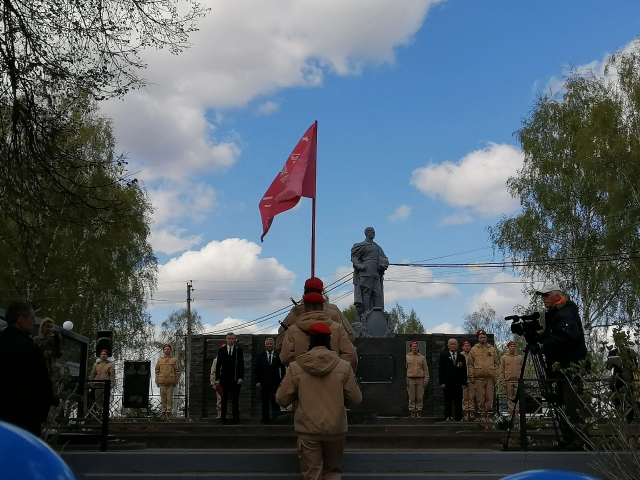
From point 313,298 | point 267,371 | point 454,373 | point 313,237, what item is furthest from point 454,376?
point 313,298

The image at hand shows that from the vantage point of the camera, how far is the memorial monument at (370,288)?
18188mm

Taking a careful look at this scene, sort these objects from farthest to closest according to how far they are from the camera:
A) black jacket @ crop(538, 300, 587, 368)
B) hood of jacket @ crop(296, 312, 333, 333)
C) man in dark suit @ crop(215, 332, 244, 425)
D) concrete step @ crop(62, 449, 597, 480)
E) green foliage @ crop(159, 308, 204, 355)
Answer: green foliage @ crop(159, 308, 204, 355)
man in dark suit @ crop(215, 332, 244, 425)
black jacket @ crop(538, 300, 587, 368)
concrete step @ crop(62, 449, 597, 480)
hood of jacket @ crop(296, 312, 333, 333)

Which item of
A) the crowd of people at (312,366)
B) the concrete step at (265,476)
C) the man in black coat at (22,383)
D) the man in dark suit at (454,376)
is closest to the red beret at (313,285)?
the crowd of people at (312,366)

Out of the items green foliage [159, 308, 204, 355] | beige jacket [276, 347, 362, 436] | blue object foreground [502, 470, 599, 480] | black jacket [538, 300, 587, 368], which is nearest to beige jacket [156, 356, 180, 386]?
black jacket [538, 300, 587, 368]

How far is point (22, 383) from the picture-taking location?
6367 mm

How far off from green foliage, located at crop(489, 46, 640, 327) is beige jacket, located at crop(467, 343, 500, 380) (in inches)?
381

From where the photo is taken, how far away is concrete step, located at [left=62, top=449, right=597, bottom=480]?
8406 mm

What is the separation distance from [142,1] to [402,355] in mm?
8515

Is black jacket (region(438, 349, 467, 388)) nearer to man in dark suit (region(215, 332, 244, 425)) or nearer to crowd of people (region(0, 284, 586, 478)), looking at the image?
man in dark suit (region(215, 332, 244, 425))

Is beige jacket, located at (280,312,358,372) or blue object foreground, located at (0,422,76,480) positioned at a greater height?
beige jacket, located at (280,312,358,372)

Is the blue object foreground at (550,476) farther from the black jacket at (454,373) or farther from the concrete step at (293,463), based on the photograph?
the black jacket at (454,373)

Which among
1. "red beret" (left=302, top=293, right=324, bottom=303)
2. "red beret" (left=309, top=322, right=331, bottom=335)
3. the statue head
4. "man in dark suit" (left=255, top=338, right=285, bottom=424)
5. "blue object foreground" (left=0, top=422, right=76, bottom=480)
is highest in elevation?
the statue head

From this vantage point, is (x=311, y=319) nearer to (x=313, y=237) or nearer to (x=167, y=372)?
(x=313, y=237)

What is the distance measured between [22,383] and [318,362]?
235cm
